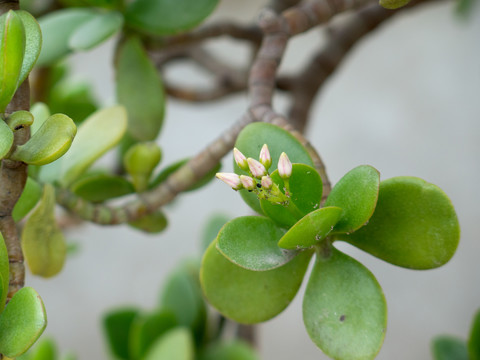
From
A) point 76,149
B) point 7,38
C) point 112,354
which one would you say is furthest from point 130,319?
point 7,38

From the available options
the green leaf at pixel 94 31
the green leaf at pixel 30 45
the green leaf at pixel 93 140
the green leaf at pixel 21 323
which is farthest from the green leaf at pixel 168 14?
the green leaf at pixel 21 323

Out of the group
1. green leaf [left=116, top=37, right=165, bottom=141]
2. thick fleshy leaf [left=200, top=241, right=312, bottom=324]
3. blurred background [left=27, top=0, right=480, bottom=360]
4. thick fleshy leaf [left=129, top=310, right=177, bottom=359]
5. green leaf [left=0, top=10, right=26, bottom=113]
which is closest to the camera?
green leaf [left=0, top=10, right=26, bottom=113]

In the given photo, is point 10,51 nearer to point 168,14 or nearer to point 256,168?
point 256,168

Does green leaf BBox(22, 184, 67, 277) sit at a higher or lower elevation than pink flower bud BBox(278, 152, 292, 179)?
lower

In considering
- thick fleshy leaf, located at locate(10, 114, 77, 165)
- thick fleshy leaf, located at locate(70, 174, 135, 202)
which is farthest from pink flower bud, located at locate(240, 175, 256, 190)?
thick fleshy leaf, located at locate(70, 174, 135, 202)

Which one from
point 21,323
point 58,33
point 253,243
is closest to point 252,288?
point 253,243

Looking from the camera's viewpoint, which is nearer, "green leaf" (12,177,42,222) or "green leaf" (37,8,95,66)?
"green leaf" (12,177,42,222)

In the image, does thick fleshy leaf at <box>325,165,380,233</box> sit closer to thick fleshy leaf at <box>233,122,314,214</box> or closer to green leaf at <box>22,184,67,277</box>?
thick fleshy leaf at <box>233,122,314,214</box>
